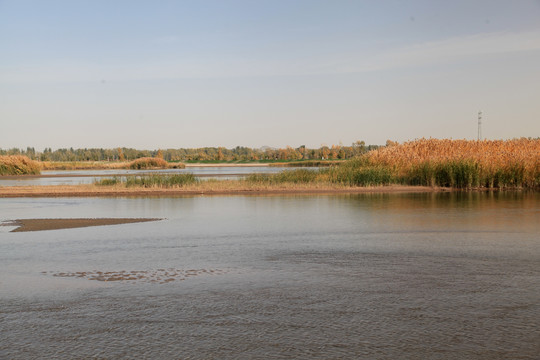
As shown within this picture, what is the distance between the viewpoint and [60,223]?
17234mm

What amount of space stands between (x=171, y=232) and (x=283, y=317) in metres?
8.57

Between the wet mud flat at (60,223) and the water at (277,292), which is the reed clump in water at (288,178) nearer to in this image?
the wet mud flat at (60,223)

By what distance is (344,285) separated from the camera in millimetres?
8594

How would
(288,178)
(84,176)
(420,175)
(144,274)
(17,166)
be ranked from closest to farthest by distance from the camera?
(144,274) < (420,175) < (288,178) < (84,176) < (17,166)

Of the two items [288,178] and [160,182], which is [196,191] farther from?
[288,178]

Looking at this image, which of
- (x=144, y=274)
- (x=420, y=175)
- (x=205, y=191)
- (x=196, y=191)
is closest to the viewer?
(x=144, y=274)

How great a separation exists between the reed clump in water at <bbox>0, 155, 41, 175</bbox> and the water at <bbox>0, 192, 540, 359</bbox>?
50.6 meters

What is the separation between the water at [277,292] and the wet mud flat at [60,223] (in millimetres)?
1009

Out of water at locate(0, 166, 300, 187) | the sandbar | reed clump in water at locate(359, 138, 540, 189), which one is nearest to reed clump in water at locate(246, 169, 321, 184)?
the sandbar

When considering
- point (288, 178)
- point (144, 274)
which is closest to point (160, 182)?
point (288, 178)

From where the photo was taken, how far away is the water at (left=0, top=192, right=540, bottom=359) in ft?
19.9

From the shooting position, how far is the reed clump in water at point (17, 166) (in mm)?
60750

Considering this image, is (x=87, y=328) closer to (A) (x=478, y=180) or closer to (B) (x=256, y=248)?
(B) (x=256, y=248)

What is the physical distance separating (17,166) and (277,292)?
6088 cm
